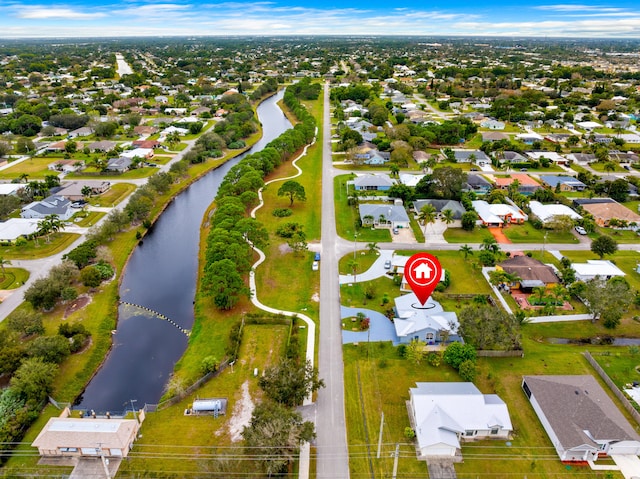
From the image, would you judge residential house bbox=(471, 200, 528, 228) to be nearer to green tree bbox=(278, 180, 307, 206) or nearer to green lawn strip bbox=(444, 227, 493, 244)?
green lawn strip bbox=(444, 227, 493, 244)

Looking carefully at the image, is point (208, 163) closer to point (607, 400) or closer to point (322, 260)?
point (322, 260)

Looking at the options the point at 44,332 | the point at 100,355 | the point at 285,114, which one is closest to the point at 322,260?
the point at 100,355

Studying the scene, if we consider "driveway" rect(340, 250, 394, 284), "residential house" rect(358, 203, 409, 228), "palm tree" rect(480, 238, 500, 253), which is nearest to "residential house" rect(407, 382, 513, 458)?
"driveway" rect(340, 250, 394, 284)

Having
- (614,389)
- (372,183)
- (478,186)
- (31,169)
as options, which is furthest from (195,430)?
(31,169)

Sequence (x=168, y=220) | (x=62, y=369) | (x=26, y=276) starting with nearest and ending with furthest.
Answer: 1. (x=62, y=369)
2. (x=26, y=276)
3. (x=168, y=220)

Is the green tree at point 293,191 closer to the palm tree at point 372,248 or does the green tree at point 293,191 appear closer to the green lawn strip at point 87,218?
the palm tree at point 372,248

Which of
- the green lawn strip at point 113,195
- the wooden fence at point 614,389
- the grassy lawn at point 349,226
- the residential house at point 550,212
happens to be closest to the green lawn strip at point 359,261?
the grassy lawn at point 349,226

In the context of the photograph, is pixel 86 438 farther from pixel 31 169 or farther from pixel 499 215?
pixel 31 169
